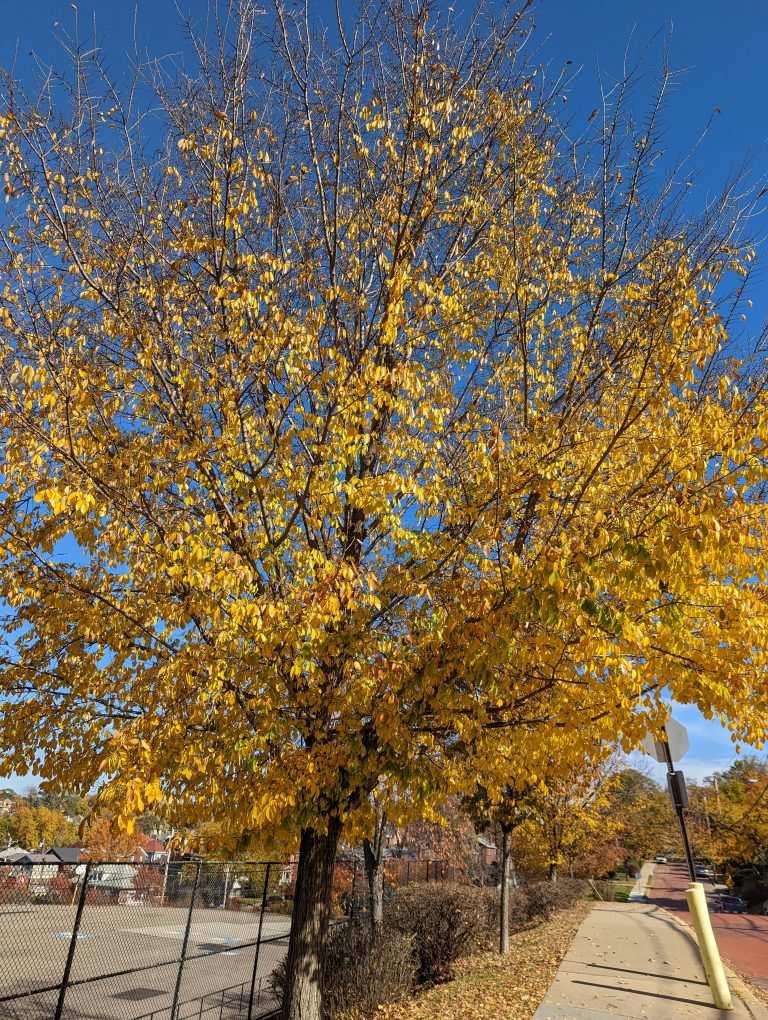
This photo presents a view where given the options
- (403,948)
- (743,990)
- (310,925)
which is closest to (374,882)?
(403,948)

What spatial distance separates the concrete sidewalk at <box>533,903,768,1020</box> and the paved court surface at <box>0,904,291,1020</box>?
17.1 feet

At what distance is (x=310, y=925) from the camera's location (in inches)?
252

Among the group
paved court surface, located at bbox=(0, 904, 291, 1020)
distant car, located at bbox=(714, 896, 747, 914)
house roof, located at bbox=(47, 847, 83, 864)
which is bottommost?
paved court surface, located at bbox=(0, 904, 291, 1020)

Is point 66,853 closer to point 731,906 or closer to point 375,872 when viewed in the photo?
point 731,906

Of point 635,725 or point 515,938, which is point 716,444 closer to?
point 635,725

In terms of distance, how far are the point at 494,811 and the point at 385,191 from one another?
43.1 ft

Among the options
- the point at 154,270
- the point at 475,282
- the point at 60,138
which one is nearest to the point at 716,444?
the point at 475,282

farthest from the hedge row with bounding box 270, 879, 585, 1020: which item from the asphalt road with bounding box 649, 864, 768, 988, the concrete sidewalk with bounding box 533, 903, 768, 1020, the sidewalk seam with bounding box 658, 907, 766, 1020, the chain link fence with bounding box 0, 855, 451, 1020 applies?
the asphalt road with bounding box 649, 864, 768, 988

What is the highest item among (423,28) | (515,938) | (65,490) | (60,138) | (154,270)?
(423,28)

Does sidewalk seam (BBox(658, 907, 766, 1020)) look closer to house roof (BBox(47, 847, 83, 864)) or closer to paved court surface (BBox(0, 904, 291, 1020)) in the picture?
paved court surface (BBox(0, 904, 291, 1020))

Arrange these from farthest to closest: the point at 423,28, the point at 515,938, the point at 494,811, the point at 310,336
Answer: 1. the point at 515,938
2. the point at 494,811
3. the point at 423,28
4. the point at 310,336

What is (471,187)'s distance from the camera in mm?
6902

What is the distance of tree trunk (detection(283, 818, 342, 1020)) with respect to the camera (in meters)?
6.12

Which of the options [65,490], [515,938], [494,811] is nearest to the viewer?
[65,490]
